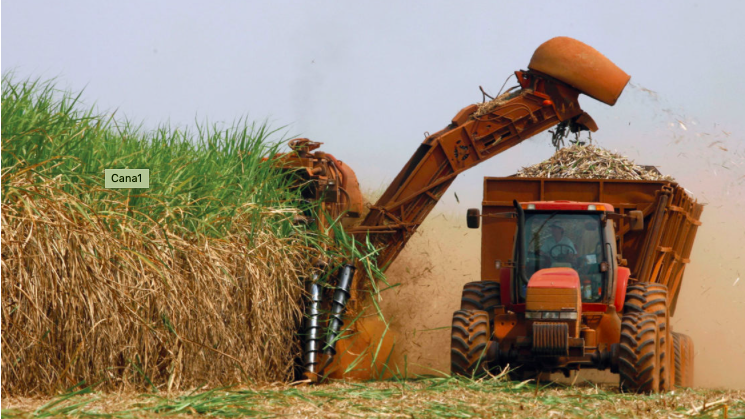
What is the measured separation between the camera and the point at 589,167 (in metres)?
10.4

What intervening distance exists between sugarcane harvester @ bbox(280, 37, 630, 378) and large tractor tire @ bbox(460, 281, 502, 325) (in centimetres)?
147

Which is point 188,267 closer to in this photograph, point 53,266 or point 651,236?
point 53,266

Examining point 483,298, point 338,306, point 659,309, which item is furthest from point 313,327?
point 659,309

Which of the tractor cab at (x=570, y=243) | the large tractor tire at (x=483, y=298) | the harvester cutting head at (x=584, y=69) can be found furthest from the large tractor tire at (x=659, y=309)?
the harvester cutting head at (x=584, y=69)

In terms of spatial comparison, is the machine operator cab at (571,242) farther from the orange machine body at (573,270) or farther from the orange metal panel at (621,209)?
the orange metal panel at (621,209)

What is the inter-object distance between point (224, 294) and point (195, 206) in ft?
2.90

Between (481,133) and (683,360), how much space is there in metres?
3.35

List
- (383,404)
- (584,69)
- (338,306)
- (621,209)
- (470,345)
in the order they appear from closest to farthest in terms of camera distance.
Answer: (383,404), (470,345), (338,306), (621,209), (584,69)

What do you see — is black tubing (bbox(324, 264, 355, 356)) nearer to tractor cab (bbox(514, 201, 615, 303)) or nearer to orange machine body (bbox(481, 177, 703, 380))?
orange machine body (bbox(481, 177, 703, 380))

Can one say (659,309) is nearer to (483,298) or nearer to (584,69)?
(483,298)

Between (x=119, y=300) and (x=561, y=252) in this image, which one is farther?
(x=561, y=252)

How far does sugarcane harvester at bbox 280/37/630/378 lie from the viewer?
1008cm

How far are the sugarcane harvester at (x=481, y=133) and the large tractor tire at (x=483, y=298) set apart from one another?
4.81ft

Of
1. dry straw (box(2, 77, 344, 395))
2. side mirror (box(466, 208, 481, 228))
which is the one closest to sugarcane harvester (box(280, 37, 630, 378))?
dry straw (box(2, 77, 344, 395))
